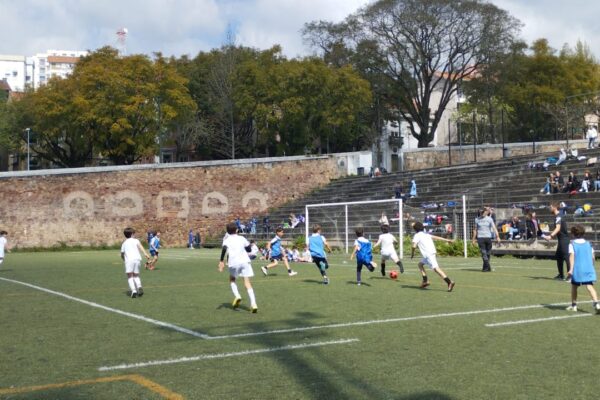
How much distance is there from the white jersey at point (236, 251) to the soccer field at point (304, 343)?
91 centimetres

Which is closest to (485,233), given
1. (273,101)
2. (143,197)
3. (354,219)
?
(354,219)

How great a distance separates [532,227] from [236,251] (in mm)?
18132

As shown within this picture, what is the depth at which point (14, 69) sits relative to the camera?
462ft

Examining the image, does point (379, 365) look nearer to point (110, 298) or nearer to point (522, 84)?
point (110, 298)

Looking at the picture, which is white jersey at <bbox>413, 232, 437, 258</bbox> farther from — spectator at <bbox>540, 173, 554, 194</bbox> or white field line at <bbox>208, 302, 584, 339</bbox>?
spectator at <bbox>540, 173, 554, 194</bbox>

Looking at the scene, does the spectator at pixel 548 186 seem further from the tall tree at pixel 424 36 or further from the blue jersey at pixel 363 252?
the tall tree at pixel 424 36

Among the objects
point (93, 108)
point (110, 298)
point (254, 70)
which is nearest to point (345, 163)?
point (254, 70)

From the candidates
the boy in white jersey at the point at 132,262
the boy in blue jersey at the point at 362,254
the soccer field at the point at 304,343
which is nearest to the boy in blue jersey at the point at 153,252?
the soccer field at the point at 304,343

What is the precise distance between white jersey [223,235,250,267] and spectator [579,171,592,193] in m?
23.1

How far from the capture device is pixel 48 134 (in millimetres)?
60156

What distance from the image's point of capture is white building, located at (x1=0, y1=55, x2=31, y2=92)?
5443 inches

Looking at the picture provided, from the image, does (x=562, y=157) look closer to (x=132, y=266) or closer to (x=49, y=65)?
(x=132, y=266)

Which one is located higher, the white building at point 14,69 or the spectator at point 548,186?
the white building at point 14,69

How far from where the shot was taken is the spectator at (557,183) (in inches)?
1282
